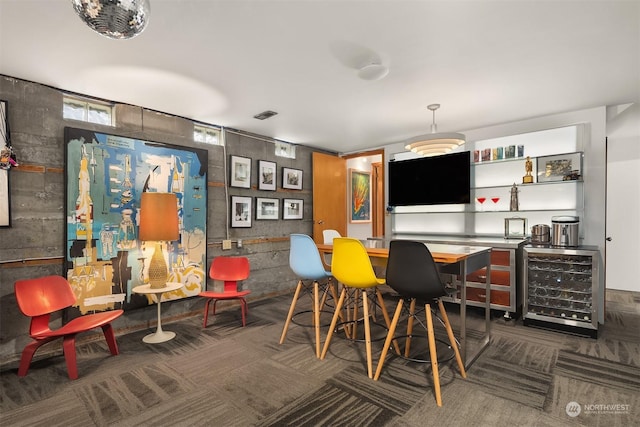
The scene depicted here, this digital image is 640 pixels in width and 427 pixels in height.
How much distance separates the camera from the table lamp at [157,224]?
3230mm

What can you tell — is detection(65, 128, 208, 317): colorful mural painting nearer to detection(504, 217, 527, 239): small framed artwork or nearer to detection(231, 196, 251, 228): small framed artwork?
detection(231, 196, 251, 228): small framed artwork

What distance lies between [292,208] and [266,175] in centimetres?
76

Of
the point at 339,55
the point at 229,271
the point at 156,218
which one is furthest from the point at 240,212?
the point at 339,55

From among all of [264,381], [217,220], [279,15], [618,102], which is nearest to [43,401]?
[264,381]

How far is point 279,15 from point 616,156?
6051 millimetres

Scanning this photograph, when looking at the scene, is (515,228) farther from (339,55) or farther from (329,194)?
(339,55)

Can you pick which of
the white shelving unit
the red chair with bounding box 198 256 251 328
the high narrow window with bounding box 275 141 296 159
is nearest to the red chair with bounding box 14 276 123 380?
the red chair with bounding box 198 256 251 328

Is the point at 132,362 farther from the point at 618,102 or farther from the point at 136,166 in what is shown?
the point at 618,102

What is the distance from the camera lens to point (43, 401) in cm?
218

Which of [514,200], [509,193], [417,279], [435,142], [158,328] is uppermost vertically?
[435,142]

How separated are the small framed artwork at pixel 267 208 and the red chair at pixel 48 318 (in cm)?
242

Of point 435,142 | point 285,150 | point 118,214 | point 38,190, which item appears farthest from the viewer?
point 285,150

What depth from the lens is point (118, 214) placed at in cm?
342

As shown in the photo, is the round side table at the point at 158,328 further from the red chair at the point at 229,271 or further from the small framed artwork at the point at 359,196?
the small framed artwork at the point at 359,196
